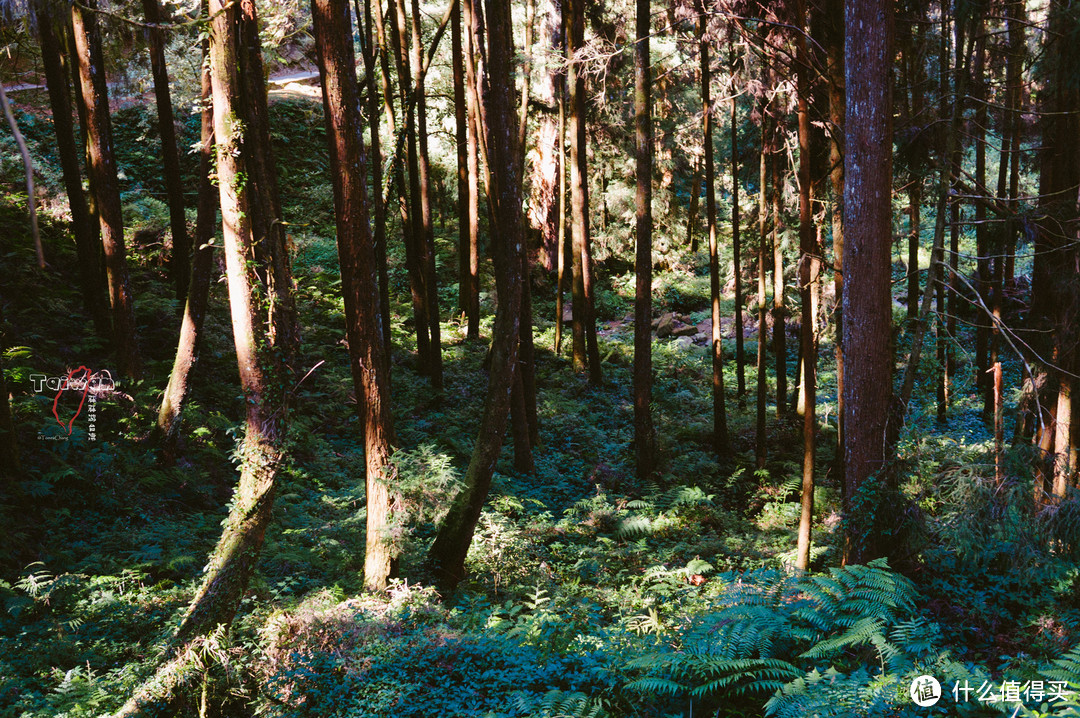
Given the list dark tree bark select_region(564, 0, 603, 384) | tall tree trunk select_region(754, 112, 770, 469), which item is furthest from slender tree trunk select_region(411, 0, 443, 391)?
tall tree trunk select_region(754, 112, 770, 469)

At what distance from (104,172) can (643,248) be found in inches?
368

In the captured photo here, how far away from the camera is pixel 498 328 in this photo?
7.75m

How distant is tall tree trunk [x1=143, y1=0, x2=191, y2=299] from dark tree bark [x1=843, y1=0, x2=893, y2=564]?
10.7 metres

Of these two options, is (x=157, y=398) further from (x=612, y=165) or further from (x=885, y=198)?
(x=612, y=165)

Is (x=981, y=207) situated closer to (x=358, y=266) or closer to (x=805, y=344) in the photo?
(x=805, y=344)

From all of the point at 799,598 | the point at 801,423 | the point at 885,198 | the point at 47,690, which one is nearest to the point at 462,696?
the point at 799,598

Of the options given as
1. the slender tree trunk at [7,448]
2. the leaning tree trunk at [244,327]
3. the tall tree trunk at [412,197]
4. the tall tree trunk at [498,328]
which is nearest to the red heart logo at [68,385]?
the slender tree trunk at [7,448]

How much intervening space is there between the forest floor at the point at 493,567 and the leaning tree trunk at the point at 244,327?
52 cm

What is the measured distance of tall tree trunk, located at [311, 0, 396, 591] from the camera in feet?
20.8

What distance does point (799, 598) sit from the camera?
17.9ft

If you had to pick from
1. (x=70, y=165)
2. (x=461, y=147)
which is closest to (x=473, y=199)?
(x=461, y=147)

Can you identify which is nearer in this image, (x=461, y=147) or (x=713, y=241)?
(x=713, y=241)

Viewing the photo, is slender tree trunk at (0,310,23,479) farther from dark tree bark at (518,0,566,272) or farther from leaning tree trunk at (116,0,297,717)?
dark tree bark at (518,0,566,272)

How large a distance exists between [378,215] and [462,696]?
1000 cm
